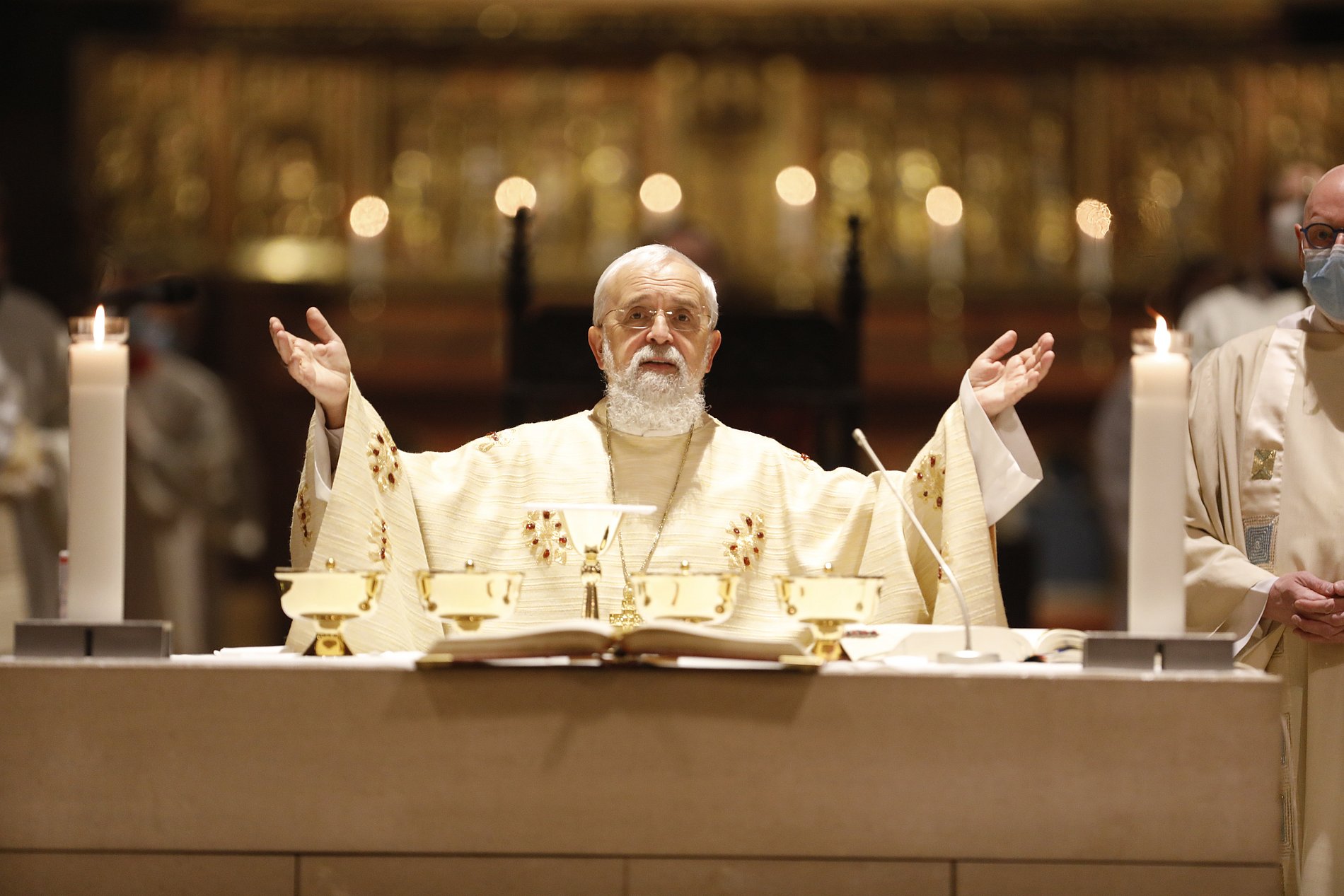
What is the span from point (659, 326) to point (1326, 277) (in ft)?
4.84

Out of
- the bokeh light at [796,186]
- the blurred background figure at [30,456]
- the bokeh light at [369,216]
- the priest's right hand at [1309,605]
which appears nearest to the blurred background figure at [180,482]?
the blurred background figure at [30,456]

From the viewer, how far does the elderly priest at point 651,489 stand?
11.4 feet

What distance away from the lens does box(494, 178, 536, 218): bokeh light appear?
8.88 m

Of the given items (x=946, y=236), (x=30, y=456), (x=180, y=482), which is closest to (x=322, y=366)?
(x=30, y=456)

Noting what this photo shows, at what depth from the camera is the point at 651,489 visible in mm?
4023

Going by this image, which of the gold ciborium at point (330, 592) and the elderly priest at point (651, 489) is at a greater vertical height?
the elderly priest at point (651, 489)

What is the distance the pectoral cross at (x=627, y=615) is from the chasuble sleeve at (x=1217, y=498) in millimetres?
1199

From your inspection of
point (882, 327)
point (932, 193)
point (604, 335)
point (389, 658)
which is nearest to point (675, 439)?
point (604, 335)

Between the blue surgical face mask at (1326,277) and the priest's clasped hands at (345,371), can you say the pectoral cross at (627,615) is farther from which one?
the blue surgical face mask at (1326,277)

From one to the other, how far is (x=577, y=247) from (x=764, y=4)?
5.55 ft

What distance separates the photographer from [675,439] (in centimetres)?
411

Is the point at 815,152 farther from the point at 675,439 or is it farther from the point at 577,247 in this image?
the point at 675,439

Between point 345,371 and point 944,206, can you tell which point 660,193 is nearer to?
point 944,206

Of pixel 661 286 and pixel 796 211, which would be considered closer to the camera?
pixel 661 286
